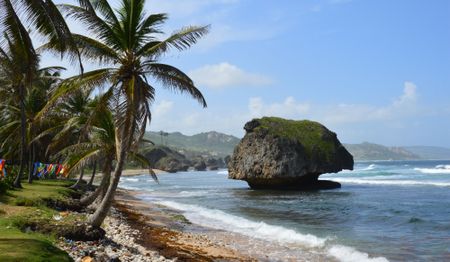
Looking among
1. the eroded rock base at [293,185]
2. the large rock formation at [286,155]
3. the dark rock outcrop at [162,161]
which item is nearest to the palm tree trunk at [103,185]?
the large rock formation at [286,155]

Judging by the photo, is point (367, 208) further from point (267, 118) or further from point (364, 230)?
point (267, 118)

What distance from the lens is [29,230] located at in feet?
37.9

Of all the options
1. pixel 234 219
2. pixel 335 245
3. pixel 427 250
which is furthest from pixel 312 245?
pixel 234 219

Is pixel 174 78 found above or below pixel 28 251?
above

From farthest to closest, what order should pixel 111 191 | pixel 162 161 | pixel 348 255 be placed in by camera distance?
pixel 162 161, pixel 348 255, pixel 111 191

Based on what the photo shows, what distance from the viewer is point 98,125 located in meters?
20.9

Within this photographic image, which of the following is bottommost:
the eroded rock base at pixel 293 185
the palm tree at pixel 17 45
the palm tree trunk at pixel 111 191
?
the eroded rock base at pixel 293 185

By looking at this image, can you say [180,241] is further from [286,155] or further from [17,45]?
[286,155]

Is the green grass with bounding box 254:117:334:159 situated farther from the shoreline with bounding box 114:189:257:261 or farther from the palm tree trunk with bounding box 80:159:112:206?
the palm tree trunk with bounding box 80:159:112:206

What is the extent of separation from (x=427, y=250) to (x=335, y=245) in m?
3.28

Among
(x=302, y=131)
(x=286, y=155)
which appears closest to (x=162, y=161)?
(x=302, y=131)

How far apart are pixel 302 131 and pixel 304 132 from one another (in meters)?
0.30

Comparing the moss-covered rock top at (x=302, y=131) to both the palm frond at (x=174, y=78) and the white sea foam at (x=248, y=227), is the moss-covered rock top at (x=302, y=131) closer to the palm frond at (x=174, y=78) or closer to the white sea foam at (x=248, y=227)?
the white sea foam at (x=248, y=227)

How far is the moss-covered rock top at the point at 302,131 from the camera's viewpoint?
48.3 m
